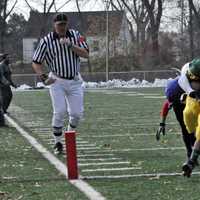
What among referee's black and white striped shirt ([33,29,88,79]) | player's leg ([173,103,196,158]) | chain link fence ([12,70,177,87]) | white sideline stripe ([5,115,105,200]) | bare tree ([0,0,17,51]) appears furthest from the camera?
bare tree ([0,0,17,51])

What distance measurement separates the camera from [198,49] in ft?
211

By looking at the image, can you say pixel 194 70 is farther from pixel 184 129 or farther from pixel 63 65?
pixel 63 65

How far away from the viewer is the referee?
9.94m

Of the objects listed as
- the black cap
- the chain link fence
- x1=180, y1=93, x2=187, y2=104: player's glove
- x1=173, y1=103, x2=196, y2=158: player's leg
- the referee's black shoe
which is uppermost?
the black cap

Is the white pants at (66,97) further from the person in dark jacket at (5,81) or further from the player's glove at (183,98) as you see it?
the person in dark jacket at (5,81)

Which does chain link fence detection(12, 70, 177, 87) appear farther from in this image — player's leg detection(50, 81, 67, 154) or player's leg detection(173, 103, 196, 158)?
player's leg detection(173, 103, 196, 158)

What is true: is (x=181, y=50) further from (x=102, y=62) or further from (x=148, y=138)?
(x=148, y=138)

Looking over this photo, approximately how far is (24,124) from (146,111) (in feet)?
15.3

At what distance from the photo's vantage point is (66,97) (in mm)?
10156

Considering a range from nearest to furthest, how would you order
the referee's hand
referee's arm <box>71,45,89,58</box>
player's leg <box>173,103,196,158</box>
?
player's leg <box>173,103,196,158</box>
the referee's hand
referee's arm <box>71,45,89,58</box>

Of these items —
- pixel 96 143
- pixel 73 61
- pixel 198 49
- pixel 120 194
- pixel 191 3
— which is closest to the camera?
pixel 120 194

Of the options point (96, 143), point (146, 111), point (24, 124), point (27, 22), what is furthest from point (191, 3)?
point (96, 143)

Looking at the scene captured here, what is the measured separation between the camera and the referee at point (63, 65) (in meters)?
9.94

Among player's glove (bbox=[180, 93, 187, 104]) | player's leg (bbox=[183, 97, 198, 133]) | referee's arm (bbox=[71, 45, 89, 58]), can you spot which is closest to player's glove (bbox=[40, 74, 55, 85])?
referee's arm (bbox=[71, 45, 89, 58])
